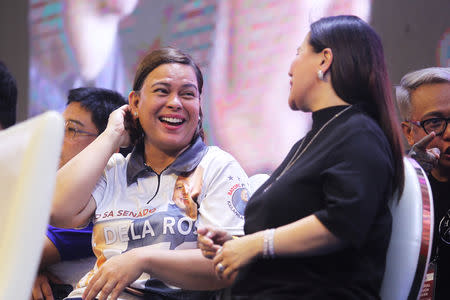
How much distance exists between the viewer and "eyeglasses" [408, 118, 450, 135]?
5.73 feet

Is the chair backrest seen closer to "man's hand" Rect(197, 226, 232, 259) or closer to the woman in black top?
the woman in black top

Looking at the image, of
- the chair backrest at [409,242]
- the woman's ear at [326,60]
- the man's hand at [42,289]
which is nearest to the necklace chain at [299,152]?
the woman's ear at [326,60]

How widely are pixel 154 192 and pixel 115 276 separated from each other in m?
→ 0.33

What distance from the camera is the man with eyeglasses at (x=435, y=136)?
1.60 metres

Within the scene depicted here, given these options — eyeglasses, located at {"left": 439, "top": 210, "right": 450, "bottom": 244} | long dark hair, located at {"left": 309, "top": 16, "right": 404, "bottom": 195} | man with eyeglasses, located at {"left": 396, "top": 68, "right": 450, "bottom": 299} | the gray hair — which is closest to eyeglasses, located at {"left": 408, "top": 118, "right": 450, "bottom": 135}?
man with eyeglasses, located at {"left": 396, "top": 68, "right": 450, "bottom": 299}

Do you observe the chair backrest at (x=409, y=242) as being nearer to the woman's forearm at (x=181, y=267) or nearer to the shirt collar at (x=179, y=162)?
the woman's forearm at (x=181, y=267)

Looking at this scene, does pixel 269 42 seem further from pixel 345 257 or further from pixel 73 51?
pixel 345 257

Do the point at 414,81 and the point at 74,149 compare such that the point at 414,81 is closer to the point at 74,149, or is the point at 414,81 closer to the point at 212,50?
the point at 74,149

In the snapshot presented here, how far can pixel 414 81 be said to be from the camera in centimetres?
188

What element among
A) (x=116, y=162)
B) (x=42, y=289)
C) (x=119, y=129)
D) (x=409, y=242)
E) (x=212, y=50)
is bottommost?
(x=42, y=289)

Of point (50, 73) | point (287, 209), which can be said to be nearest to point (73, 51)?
point (50, 73)

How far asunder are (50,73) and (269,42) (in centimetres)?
167

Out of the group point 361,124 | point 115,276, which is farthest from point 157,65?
point 361,124

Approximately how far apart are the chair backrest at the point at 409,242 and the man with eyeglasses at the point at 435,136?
453 mm
